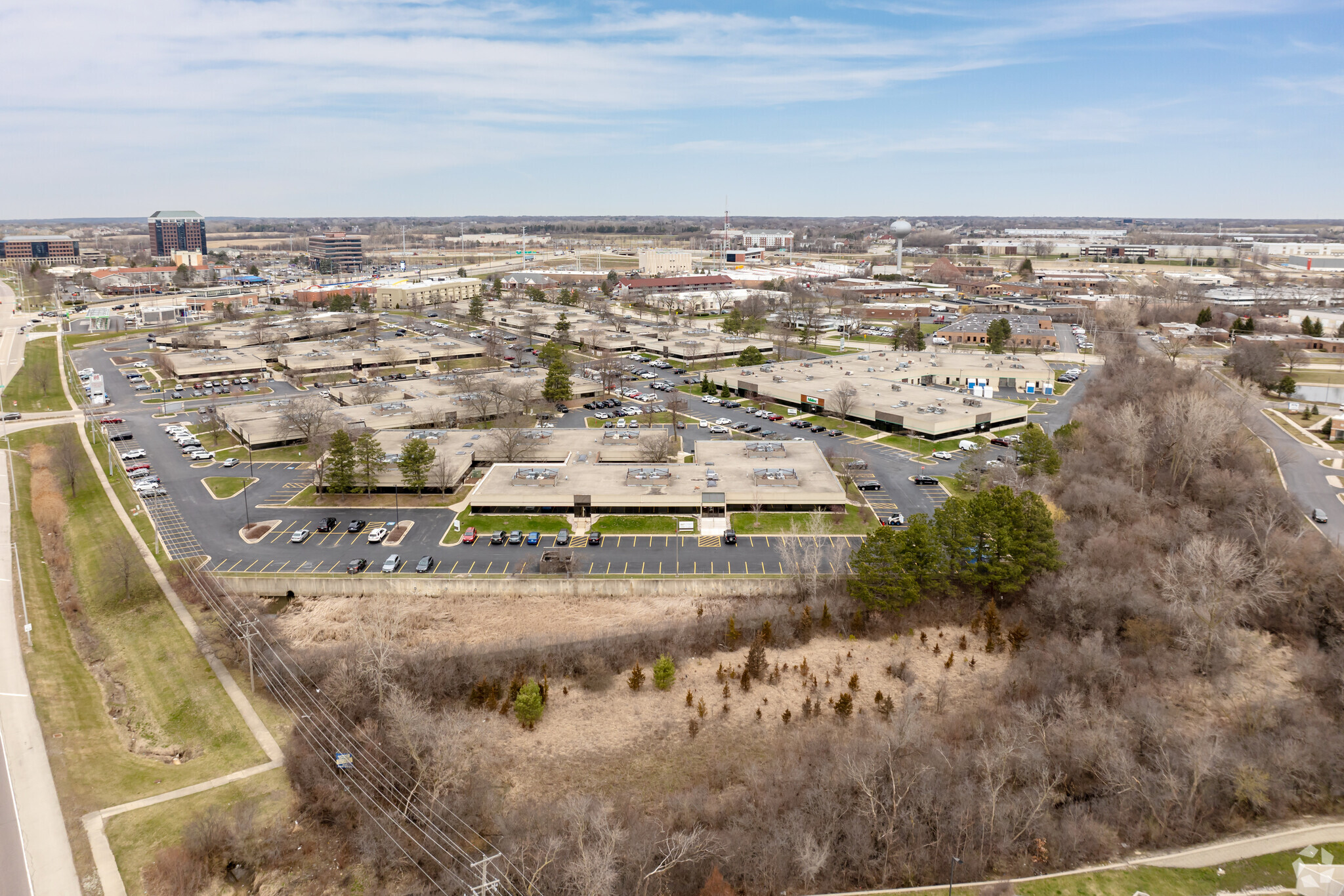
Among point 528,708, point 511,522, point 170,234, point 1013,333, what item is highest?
point 170,234

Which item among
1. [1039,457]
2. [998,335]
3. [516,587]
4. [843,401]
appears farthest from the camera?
[998,335]

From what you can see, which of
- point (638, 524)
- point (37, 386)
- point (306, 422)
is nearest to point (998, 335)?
point (638, 524)

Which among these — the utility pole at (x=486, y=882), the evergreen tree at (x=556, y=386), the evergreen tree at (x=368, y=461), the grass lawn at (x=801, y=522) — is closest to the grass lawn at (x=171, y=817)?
the utility pole at (x=486, y=882)

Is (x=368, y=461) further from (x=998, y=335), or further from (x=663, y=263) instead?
(x=663, y=263)

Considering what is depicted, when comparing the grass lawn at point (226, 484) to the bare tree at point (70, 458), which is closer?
the grass lawn at point (226, 484)

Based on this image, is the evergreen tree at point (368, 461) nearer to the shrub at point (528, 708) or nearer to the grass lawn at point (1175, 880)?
the shrub at point (528, 708)

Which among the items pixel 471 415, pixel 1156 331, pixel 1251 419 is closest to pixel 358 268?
pixel 471 415

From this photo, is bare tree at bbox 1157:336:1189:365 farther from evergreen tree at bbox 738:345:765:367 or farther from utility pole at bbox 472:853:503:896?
utility pole at bbox 472:853:503:896
